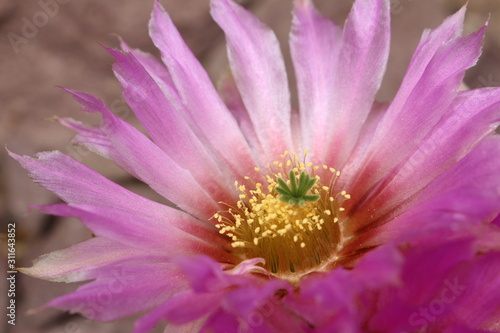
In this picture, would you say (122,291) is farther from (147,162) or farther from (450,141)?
(450,141)

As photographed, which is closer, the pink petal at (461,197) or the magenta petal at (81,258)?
the pink petal at (461,197)

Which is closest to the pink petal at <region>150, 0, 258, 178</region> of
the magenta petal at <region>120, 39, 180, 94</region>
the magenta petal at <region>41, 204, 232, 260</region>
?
the magenta petal at <region>120, 39, 180, 94</region>

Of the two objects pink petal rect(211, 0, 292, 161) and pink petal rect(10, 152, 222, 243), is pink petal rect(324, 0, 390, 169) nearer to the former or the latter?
pink petal rect(211, 0, 292, 161)

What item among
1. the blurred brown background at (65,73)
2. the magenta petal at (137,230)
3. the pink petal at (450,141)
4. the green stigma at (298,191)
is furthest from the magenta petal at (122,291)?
the blurred brown background at (65,73)

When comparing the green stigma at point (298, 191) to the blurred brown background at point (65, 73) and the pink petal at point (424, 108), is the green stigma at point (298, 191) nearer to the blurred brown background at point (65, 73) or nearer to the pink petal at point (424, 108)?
the pink petal at point (424, 108)

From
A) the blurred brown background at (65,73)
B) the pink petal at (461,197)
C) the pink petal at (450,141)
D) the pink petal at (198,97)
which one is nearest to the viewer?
the pink petal at (461,197)

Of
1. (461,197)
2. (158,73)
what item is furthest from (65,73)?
(461,197)

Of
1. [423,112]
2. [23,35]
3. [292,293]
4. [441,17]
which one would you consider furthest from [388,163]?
[23,35]
